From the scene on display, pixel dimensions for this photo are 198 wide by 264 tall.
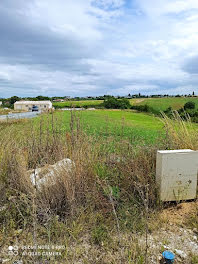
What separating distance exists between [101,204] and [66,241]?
0.78 metres

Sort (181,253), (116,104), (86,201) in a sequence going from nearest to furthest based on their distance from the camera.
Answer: (181,253), (86,201), (116,104)

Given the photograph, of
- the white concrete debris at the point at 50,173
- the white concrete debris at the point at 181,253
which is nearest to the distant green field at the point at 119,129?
the white concrete debris at the point at 50,173

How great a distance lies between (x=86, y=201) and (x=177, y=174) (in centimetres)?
137

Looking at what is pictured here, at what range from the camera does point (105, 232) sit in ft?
8.40

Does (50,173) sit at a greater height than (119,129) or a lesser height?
greater

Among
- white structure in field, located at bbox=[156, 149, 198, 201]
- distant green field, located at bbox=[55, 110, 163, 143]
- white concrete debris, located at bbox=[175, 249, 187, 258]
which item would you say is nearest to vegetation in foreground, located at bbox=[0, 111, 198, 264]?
white concrete debris, located at bbox=[175, 249, 187, 258]

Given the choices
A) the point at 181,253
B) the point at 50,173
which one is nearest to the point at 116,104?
the point at 50,173

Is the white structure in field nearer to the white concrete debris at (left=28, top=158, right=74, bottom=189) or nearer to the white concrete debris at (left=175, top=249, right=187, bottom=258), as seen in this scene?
the white concrete debris at (left=175, top=249, right=187, bottom=258)

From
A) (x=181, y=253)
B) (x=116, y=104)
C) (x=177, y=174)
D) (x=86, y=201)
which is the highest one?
(x=116, y=104)

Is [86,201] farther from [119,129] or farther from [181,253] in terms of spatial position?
[119,129]

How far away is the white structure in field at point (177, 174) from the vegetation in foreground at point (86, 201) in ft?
0.64

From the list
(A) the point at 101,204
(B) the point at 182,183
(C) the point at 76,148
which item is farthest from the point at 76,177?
(B) the point at 182,183

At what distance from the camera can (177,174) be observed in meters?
3.23

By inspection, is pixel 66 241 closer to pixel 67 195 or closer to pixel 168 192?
pixel 67 195
